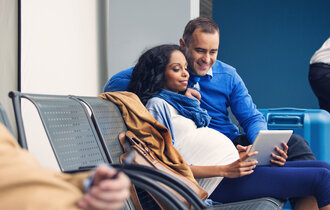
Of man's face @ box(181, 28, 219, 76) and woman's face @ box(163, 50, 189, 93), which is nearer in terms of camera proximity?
woman's face @ box(163, 50, 189, 93)

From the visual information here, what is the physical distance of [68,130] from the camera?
1689 millimetres

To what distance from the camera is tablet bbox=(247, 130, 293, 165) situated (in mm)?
2182

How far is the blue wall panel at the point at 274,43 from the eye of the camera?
8031 mm

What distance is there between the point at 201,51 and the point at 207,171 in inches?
31.6

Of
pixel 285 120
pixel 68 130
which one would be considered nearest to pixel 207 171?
pixel 68 130

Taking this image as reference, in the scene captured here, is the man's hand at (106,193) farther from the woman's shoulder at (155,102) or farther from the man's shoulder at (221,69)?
the man's shoulder at (221,69)

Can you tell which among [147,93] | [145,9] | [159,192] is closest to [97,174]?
[159,192]

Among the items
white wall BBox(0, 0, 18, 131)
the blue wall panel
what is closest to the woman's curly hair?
white wall BBox(0, 0, 18, 131)

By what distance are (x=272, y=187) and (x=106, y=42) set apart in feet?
9.35

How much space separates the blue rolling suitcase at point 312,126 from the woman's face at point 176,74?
1.34 m

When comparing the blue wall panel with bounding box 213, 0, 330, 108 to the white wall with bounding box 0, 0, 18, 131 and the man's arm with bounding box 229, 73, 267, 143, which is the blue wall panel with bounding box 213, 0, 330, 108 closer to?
the man's arm with bounding box 229, 73, 267, 143

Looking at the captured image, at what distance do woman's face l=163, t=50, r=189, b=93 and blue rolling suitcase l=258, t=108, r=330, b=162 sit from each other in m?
1.34

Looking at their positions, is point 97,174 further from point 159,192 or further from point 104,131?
point 104,131

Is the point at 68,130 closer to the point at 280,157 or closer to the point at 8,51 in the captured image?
the point at 280,157
